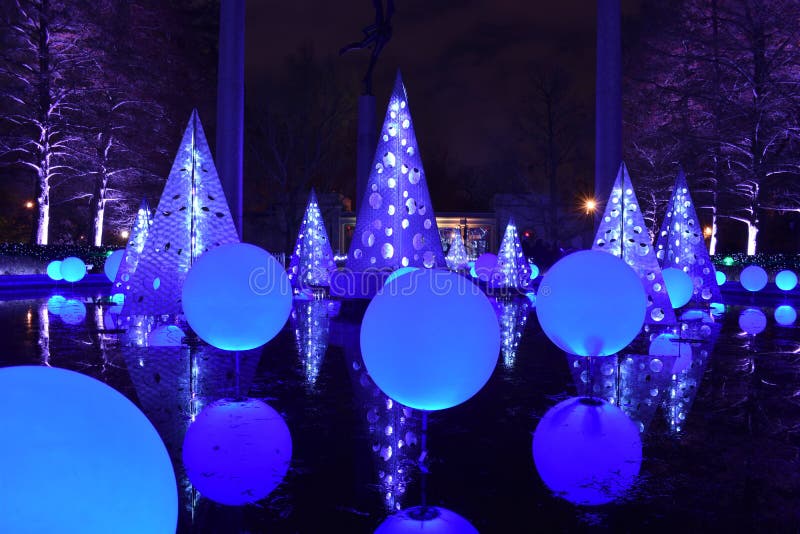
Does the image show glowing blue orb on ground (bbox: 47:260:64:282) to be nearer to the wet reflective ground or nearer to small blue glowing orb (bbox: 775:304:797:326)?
the wet reflective ground

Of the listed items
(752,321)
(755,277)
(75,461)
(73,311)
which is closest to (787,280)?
(755,277)

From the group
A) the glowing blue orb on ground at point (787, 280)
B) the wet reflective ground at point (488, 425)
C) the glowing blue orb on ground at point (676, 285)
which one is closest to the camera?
the wet reflective ground at point (488, 425)

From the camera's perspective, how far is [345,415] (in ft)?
18.7

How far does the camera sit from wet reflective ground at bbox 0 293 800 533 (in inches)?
142

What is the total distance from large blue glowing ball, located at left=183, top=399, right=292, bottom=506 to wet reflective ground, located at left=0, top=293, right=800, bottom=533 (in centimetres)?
10

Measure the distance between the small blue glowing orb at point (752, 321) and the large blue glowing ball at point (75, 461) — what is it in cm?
1192

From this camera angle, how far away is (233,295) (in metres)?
6.13

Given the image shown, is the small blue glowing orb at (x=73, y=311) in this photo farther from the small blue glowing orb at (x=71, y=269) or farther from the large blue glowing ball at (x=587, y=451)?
the large blue glowing ball at (x=587, y=451)

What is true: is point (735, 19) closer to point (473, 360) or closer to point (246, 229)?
point (473, 360)

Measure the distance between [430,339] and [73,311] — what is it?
1281 centimetres

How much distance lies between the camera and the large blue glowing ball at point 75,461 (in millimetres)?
1942

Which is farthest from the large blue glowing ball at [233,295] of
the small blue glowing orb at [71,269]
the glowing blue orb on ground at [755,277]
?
the glowing blue orb on ground at [755,277]

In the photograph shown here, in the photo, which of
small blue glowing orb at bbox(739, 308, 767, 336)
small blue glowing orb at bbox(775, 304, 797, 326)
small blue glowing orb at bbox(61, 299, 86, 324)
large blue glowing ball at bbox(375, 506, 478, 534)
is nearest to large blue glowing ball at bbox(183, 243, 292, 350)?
large blue glowing ball at bbox(375, 506, 478, 534)

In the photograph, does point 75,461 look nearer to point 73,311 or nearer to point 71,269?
point 73,311
